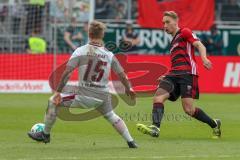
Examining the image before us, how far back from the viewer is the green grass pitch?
1172 cm

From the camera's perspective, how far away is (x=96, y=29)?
12.2 metres

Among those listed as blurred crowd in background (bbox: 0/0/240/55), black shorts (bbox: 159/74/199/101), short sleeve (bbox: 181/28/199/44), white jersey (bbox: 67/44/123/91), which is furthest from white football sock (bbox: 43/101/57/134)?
blurred crowd in background (bbox: 0/0/240/55)

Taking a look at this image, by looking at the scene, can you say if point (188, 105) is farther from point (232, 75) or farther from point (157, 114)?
point (232, 75)

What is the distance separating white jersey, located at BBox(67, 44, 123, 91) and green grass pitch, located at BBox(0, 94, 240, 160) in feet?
3.39

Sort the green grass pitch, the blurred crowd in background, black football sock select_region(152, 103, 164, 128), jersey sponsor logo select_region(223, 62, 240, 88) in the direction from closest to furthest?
the green grass pitch → black football sock select_region(152, 103, 164, 128) → jersey sponsor logo select_region(223, 62, 240, 88) → the blurred crowd in background

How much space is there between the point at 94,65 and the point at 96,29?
0.58 metres

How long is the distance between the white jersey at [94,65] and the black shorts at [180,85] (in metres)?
2.17

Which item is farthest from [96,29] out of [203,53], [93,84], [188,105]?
[188,105]

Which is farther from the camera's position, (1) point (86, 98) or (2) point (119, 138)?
(2) point (119, 138)

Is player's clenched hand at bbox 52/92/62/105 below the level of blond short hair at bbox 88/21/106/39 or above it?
below

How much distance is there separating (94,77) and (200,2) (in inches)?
753

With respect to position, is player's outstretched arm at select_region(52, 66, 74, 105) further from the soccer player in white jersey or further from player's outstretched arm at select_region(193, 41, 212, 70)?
player's outstretched arm at select_region(193, 41, 212, 70)

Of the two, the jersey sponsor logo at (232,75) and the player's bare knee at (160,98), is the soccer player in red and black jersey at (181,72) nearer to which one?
the player's bare knee at (160,98)

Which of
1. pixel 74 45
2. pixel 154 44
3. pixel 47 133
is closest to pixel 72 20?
pixel 74 45
